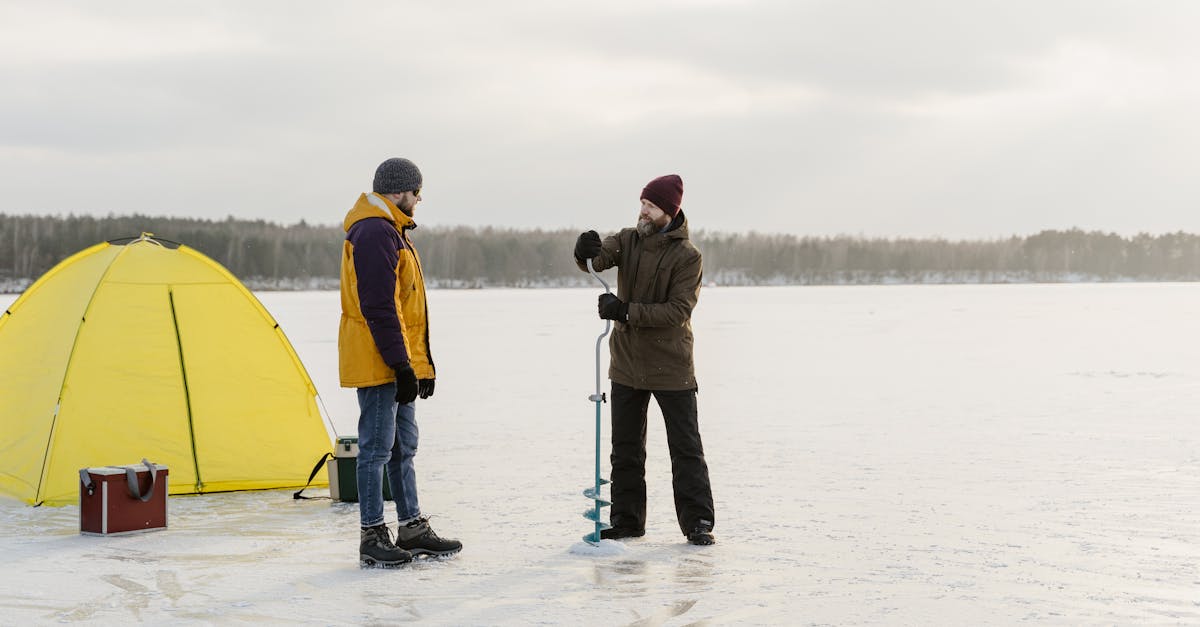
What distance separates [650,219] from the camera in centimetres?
555

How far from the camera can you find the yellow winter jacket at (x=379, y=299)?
489 centimetres

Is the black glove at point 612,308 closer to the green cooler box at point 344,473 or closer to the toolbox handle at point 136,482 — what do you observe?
the green cooler box at point 344,473

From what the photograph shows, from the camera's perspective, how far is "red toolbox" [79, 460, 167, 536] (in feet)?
18.9

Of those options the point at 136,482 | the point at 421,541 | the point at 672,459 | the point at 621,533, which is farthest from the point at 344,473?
the point at 672,459

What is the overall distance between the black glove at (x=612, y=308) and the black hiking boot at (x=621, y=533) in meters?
1.06

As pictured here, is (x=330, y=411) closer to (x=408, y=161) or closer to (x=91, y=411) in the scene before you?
(x=91, y=411)

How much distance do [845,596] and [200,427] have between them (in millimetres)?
4121

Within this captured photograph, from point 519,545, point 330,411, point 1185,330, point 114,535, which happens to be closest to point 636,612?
point 519,545

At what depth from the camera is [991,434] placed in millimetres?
9625

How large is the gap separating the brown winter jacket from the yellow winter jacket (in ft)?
2.90

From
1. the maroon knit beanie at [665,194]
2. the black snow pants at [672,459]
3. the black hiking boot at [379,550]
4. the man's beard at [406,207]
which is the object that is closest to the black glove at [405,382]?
the black hiking boot at [379,550]

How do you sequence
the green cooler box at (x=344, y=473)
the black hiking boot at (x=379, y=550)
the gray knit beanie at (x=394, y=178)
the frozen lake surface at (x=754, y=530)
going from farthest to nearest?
the green cooler box at (x=344, y=473)
the gray knit beanie at (x=394, y=178)
the black hiking boot at (x=379, y=550)
the frozen lake surface at (x=754, y=530)

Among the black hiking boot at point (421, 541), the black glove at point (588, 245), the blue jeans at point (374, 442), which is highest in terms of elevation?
the black glove at point (588, 245)

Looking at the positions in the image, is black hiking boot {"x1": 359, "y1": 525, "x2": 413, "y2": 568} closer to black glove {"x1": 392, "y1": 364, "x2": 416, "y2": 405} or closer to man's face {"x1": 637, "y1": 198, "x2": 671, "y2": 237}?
black glove {"x1": 392, "y1": 364, "x2": 416, "y2": 405}
